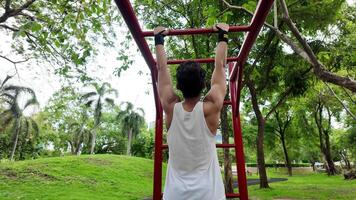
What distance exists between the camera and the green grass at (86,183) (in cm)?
1287

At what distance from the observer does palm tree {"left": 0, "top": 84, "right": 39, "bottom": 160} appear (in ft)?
91.7

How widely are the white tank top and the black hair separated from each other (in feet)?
0.25

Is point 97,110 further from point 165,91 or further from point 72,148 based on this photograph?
point 165,91

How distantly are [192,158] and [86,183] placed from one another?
14.4 meters

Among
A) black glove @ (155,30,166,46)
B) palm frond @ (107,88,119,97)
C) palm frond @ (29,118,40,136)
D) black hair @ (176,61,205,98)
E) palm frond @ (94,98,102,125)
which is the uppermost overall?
palm frond @ (107,88,119,97)

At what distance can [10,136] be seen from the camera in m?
36.0

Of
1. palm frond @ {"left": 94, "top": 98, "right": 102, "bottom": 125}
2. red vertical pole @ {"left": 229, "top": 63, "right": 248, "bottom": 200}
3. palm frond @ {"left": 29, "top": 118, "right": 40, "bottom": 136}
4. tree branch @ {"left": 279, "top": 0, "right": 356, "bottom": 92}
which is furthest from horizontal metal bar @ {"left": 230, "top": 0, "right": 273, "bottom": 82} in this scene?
palm frond @ {"left": 94, "top": 98, "right": 102, "bottom": 125}

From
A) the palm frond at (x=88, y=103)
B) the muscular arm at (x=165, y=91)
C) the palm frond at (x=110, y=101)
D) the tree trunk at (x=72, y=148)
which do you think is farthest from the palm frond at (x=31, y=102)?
the muscular arm at (x=165, y=91)

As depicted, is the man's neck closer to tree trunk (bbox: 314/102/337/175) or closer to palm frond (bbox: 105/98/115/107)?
tree trunk (bbox: 314/102/337/175)

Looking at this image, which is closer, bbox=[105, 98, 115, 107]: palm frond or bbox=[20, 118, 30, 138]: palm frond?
bbox=[20, 118, 30, 138]: palm frond

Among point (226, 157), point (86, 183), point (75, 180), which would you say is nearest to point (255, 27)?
point (226, 157)

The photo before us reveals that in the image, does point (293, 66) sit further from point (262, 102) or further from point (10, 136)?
point (10, 136)

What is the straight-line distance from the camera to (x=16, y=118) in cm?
3291

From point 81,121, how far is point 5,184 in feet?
103
